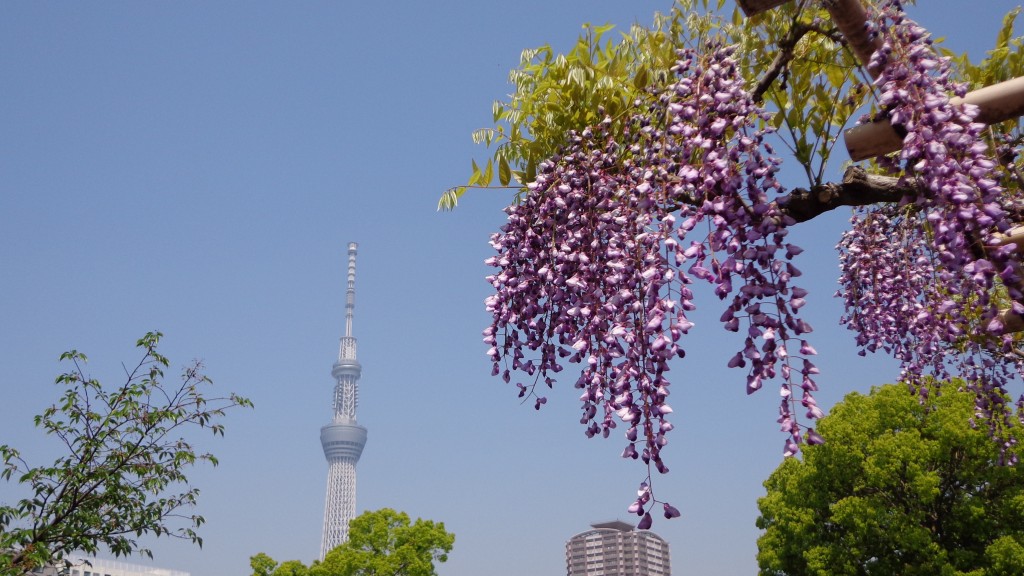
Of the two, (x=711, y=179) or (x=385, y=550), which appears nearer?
(x=711, y=179)

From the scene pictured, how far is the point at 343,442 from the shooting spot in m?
173

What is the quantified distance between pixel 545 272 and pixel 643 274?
1.30m

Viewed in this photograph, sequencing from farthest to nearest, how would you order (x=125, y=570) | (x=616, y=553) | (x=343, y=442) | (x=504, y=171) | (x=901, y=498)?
(x=616, y=553), (x=343, y=442), (x=125, y=570), (x=901, y=498), (x=504, y=171)

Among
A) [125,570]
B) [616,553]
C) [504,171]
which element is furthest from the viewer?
[616,553]

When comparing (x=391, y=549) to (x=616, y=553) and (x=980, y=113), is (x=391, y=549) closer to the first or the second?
(x=980, y=113)

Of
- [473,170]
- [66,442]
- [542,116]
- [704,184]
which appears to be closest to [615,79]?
[542,116]

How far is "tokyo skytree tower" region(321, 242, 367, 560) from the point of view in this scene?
496 feet

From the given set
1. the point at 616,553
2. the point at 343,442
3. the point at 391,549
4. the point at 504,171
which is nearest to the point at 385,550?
the point at 391,549

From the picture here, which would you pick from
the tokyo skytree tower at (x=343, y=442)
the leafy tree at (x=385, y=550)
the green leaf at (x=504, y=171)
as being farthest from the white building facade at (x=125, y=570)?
the green leaf at (x=504, y=171)

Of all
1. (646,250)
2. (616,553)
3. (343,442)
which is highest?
(343,442)

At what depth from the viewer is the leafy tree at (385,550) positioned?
3006 centimetres

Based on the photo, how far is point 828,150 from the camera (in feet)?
15.9

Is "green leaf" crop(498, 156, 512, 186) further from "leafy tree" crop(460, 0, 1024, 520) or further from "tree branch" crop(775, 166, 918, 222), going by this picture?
"tree branch" crop(775, 166, 918, 222)

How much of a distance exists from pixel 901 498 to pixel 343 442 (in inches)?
6452
